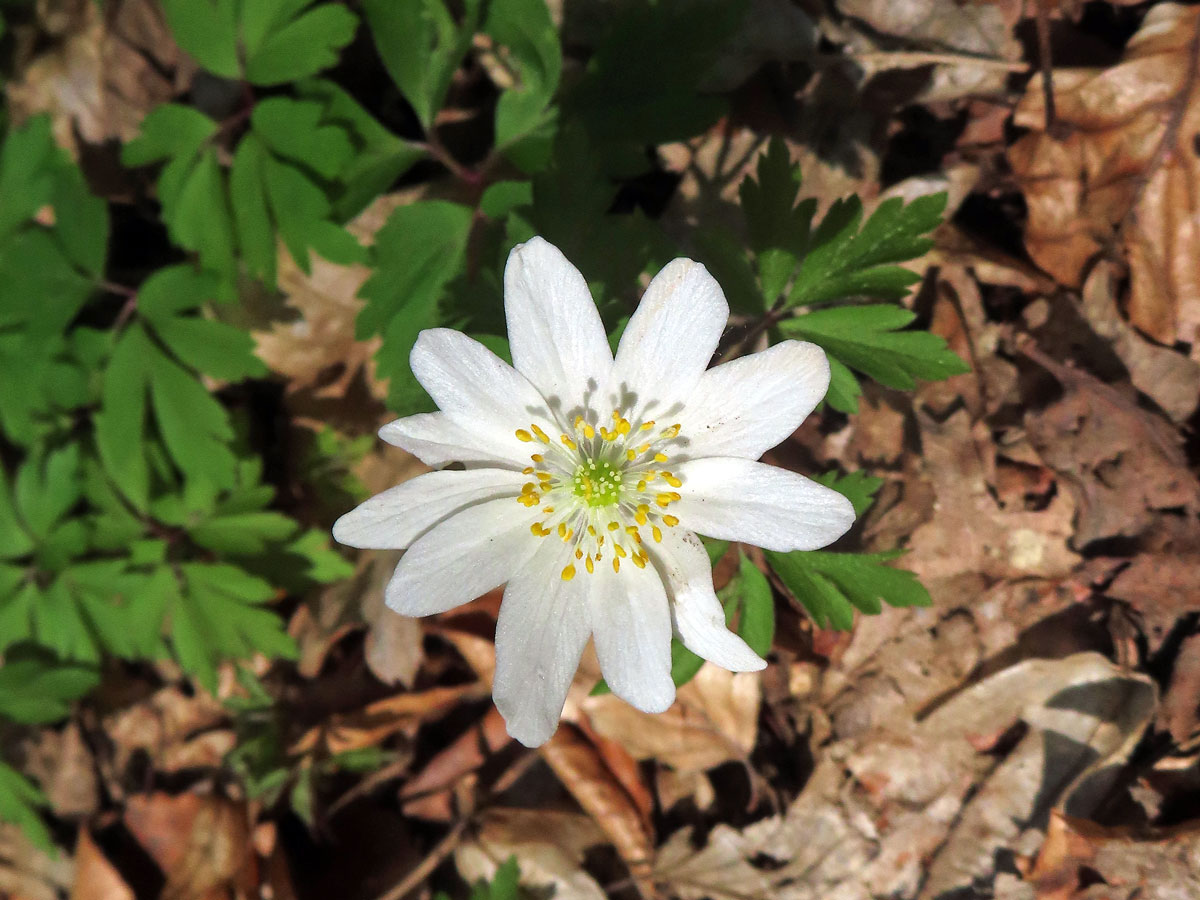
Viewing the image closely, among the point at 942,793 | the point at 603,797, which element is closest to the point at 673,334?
the point at 942,793

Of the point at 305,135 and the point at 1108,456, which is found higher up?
the point at 305,135

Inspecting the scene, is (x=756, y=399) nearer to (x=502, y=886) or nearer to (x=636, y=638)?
(x=636, y=638)

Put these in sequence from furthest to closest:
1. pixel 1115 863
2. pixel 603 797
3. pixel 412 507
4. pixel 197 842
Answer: pixel 197 842 → pixel 603 797 → pixel 1115 863 → pixel 412 507

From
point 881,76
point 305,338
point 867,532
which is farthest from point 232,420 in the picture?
point 881,76

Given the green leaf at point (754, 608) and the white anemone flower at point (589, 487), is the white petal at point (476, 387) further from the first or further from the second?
the green leaf at point (754, 608)

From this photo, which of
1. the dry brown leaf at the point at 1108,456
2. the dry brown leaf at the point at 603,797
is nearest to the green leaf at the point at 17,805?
the dry brown leaf at the point at 603,797

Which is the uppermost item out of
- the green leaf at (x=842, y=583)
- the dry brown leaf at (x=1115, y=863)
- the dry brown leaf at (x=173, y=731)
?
the green leaf at (x=842, y=583)
